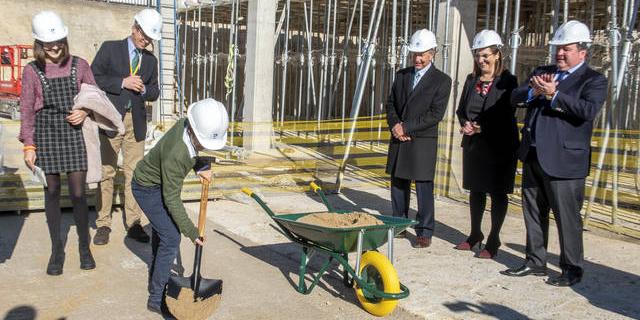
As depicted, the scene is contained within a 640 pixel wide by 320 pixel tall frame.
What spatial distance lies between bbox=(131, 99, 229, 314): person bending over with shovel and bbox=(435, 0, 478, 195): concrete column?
468 cm

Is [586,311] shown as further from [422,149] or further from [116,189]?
[116,189]

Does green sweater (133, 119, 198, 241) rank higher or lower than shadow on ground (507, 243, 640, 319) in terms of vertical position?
higher

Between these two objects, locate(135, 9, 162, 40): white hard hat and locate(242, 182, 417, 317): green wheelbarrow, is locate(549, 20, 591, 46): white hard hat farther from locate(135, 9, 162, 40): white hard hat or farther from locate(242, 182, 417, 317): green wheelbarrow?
locate(135, 9, 162, 40): white hard hat

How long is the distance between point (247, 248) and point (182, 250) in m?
0.56

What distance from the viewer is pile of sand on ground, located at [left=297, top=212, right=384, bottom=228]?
4.48m

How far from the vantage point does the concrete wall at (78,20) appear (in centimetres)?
2260

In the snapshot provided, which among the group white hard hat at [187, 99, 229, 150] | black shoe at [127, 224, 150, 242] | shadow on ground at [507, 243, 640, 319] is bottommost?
shadow on ground at [507, 243, 640, 319]

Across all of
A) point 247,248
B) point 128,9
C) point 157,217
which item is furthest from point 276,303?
point 128,9

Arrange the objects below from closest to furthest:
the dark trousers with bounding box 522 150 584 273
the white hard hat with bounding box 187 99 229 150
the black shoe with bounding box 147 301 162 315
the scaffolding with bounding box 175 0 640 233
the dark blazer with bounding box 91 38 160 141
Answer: the white hard hat with bounding box 187 99 229 150
the black shoe with bounding box 147 301 162 315
the dark trousers with bounding box 522 150 584 273
the dark blazer with bounding box 91 38 160 141
the scaffolding with bounding box 175 0 640 233

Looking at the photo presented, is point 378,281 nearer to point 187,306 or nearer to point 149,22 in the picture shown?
point 187,306

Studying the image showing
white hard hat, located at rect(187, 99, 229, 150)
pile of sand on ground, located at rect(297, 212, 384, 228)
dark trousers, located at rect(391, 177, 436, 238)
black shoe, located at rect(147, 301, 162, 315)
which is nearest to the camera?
white hard hat, located at rect(187, 99, 229, 150)

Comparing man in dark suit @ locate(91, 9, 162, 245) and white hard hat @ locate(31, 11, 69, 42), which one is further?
man in dark suit @ locate(91, 9, 162, 245)

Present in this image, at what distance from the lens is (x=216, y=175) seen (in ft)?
27.5

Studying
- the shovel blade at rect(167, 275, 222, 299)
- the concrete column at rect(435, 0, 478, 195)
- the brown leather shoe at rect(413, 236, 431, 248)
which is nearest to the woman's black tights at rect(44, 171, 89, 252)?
the shovel blade at rect(167, 275, 222, 299)
